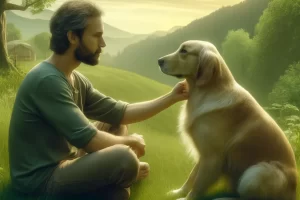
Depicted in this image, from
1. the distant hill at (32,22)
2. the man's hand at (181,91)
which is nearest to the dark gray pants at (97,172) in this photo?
the man's hand at (181,91)

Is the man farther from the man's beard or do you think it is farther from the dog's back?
the dog's back

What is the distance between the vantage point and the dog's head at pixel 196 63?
344cm

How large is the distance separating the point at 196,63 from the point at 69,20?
3.35ft

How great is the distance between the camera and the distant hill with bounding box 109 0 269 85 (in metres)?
7.82

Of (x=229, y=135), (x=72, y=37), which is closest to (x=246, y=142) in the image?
(x=229, y=135)

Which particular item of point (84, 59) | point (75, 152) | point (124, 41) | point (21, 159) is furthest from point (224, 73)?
point (124, 41)

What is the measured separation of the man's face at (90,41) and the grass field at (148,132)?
125 cm

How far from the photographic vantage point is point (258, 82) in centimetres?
892

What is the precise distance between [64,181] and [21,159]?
388mm

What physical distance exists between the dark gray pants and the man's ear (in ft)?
2.64

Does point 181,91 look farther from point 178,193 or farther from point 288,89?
point 288,89

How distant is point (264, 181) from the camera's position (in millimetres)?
3332

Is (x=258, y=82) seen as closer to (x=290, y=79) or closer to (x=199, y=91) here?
(x=290, y=79)

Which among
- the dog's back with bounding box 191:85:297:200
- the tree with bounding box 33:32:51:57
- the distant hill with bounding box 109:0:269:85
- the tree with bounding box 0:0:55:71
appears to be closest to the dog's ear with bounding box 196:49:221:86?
the dog's back with bounding box 191:85:297:200
